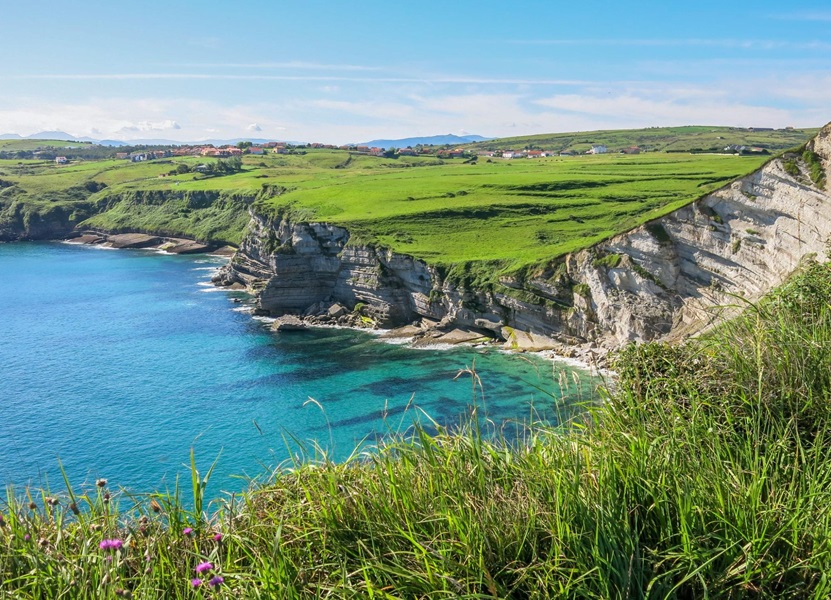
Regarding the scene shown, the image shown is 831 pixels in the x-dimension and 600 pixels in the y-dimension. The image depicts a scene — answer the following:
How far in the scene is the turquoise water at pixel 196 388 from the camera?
3469cm

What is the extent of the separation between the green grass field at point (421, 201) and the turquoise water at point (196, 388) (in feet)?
50.8

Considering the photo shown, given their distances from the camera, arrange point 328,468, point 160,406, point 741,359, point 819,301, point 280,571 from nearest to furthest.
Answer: point 280,571
point 328,468
point 741,359
point 819,301
point 160,406

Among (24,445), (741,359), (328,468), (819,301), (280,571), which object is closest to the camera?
(280,571)

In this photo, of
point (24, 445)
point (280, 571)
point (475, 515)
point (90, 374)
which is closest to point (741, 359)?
point (475, 515)

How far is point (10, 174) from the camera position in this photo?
577ft

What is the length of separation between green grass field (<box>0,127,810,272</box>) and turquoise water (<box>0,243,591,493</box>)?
15492mm

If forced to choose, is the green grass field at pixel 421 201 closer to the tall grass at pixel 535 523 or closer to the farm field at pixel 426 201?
the farm field at pixel 426 201

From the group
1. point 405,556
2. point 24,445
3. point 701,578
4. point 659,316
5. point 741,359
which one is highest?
point 741,359

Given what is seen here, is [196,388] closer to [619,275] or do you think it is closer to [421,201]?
[619,275]

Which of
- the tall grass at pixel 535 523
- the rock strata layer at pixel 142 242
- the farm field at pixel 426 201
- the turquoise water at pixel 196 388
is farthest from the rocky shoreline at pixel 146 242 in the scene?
the tall grass at pixel 535 523

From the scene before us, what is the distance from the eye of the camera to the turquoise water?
114 ft

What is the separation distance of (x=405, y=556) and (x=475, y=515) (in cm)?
84

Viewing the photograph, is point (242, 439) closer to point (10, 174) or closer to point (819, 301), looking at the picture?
point (819, 301)

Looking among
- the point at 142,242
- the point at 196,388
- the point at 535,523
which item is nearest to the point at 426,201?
the point at 196,388
